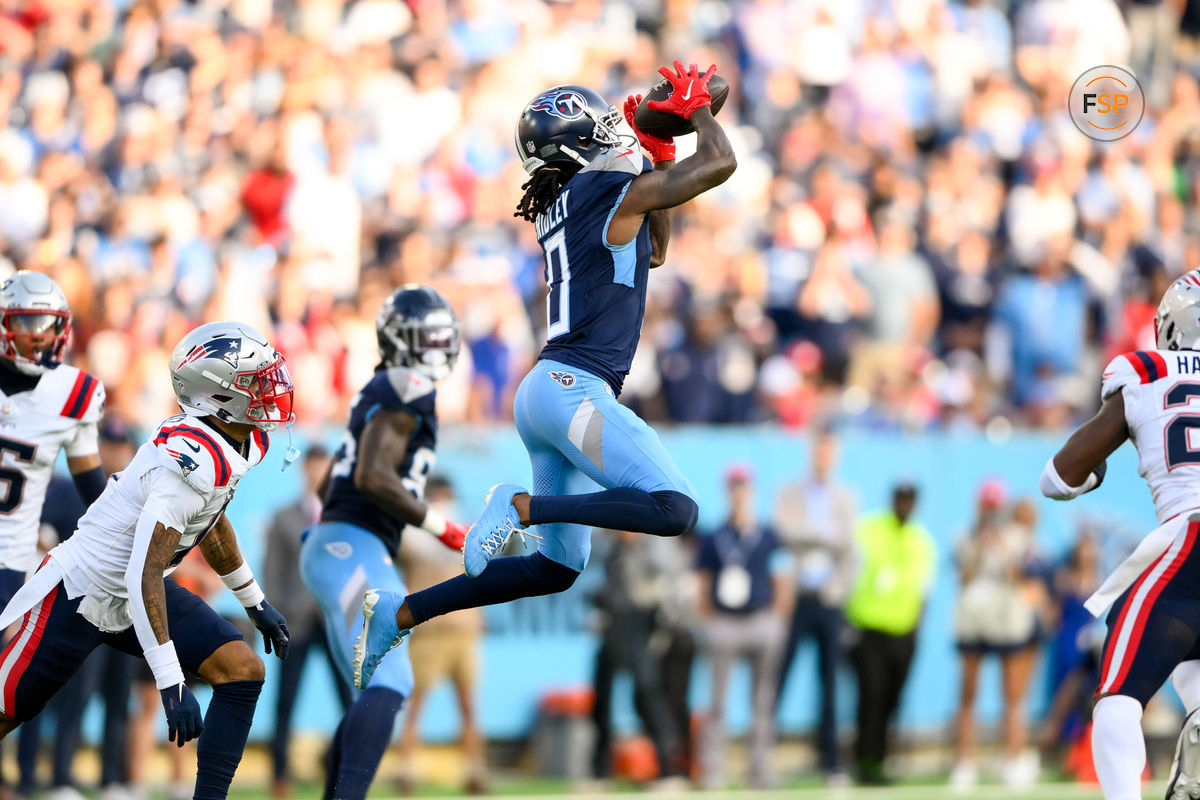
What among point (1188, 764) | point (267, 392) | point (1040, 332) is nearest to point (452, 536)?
point (267, 392)

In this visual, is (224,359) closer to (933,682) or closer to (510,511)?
(510,511)

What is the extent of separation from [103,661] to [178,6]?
23.1 feet

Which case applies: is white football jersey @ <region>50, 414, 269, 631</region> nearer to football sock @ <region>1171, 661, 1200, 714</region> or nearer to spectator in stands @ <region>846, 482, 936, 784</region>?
football sock @ <region>1171, 661, 1200, 714</region>

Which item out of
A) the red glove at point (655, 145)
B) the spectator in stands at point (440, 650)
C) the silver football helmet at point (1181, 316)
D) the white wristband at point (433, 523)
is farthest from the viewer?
the spectator in stands at point (440, 650)

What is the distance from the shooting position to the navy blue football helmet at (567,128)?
6320 mm

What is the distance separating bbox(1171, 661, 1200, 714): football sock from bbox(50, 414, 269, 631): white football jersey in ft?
11.8

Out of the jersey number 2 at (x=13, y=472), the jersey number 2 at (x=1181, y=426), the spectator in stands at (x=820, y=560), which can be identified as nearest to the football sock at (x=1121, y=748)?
the jersey number 2 at (x=1181, y=426)

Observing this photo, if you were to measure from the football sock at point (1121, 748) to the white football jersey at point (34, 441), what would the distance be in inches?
169

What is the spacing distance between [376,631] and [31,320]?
6.62 ft

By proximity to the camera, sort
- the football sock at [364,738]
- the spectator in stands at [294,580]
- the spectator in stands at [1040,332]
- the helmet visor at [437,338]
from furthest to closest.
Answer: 1. the spectator in stands at [1040,332]
2. the spectator in stands at [294,580]
3. the helmet visor at [437,338]
4. the football sock at [364,738]

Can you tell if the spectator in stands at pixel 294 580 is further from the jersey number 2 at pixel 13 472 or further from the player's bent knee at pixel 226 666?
the player's bent knee at pixel 226 666

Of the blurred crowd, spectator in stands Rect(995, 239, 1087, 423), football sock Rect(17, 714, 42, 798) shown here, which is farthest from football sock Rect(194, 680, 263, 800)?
spectator in stands Rect(995, 239, 1087, 423)

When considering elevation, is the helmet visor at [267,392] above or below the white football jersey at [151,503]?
above

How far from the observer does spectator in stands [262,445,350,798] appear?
34.8 ft
